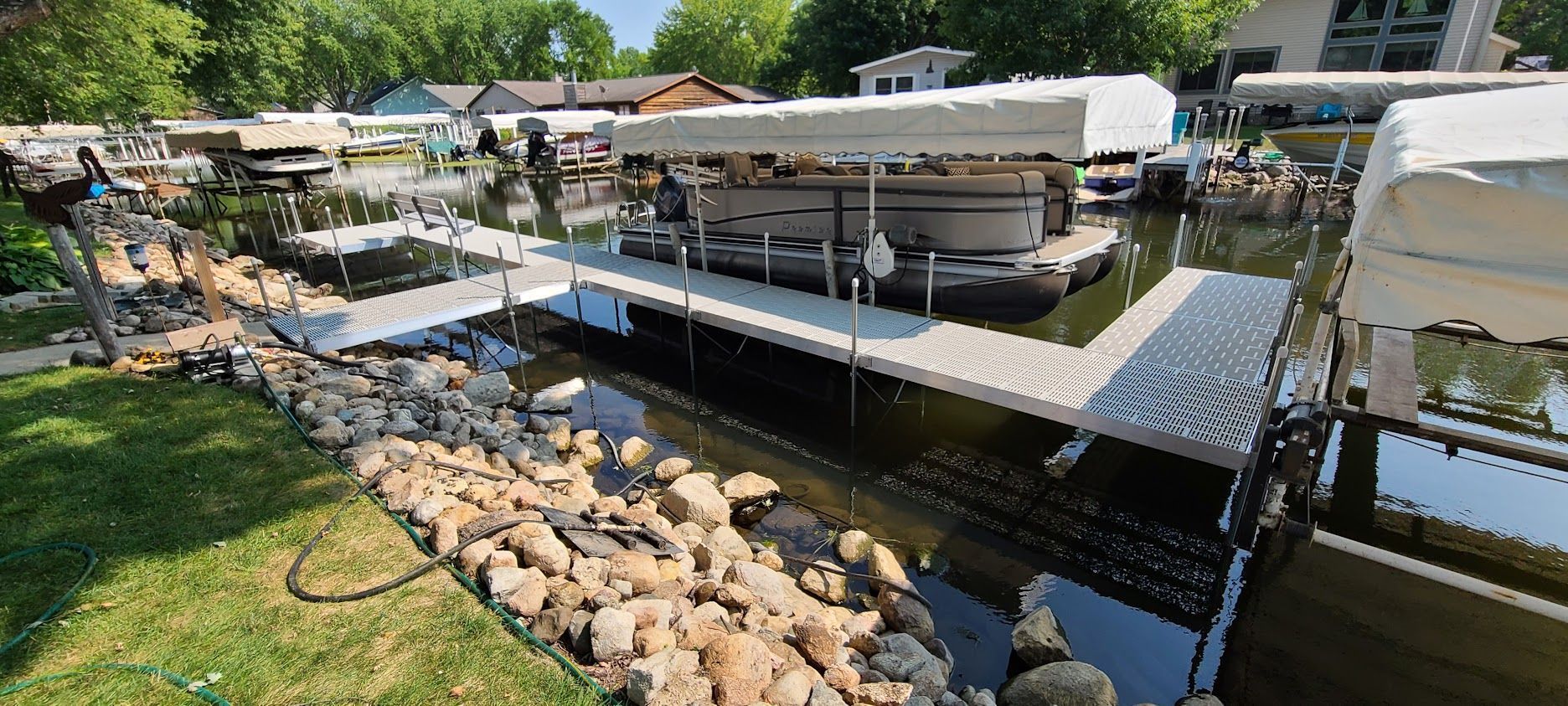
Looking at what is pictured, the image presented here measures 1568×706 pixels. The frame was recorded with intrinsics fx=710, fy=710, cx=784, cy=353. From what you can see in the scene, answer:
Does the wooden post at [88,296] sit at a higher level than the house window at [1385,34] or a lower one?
lower

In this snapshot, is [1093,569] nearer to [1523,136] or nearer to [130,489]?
[1523,136]

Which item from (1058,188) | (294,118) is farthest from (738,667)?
(294,118)

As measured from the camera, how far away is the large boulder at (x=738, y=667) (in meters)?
2.95

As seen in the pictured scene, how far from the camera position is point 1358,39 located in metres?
26.0

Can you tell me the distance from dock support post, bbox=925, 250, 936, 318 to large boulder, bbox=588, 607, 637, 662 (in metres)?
4.65

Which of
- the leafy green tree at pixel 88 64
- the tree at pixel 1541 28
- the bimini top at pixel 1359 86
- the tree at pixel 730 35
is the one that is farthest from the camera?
the tree at pixel 730 35

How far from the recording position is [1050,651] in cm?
393

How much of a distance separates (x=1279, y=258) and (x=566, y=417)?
13.1 meters

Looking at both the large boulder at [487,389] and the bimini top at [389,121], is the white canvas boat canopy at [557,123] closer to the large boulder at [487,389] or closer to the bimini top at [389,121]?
the bimini top at [389,121]

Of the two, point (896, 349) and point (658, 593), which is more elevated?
point (896, 349)

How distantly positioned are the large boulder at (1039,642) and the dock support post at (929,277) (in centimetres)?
354

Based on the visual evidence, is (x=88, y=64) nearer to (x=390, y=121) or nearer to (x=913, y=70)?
(x=390, y=121)

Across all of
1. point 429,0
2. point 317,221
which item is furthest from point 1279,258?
point 429,0

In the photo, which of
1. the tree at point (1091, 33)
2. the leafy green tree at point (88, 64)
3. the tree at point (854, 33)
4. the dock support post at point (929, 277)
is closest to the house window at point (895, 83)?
the tree at point (1091, 33)
